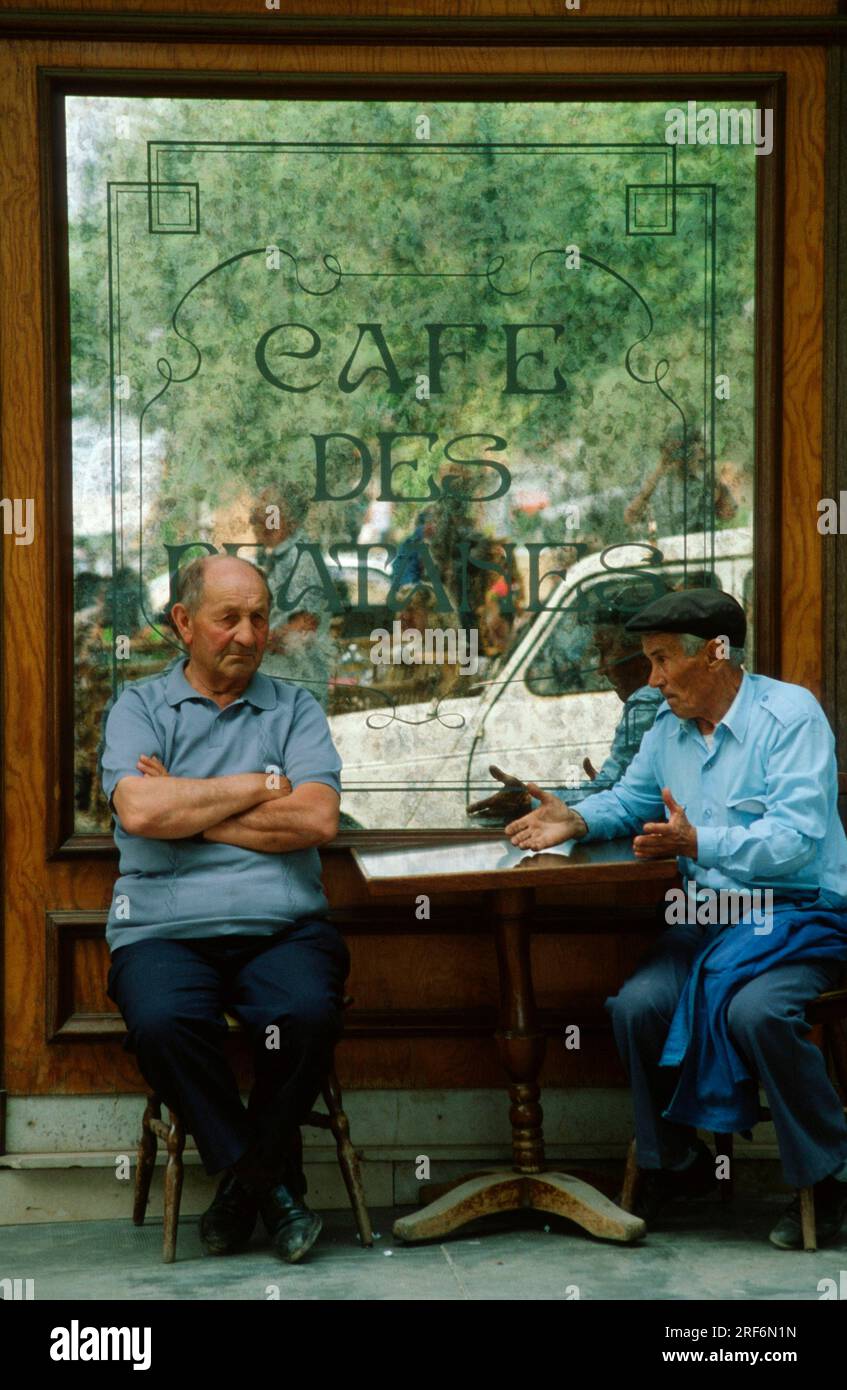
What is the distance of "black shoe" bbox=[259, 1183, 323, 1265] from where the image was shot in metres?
3.91

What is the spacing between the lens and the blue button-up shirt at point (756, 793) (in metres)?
3.94

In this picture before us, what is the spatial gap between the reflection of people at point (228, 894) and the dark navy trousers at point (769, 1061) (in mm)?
780

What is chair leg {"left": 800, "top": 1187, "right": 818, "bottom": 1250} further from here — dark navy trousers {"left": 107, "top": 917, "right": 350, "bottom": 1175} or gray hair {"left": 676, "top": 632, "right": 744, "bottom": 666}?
gray hair {"left": 676, "top": 632, "right": 744, "bottom": 666}

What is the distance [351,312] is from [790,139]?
1366 millimetres

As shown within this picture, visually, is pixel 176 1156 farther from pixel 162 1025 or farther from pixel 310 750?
pixel 310 750

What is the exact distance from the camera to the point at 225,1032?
3965 millimetres

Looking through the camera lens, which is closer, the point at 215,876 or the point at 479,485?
the point at 215,876

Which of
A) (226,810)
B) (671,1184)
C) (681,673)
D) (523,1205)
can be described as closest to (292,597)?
(226,810)

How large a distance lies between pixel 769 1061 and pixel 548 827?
0.83m

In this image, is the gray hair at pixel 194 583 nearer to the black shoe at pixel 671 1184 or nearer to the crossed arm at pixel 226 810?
the crossed arm at pixel 226 810

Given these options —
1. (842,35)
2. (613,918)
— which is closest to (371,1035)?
(613,918)

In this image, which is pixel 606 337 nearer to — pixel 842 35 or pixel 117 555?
pixel 842 35

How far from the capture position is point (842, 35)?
4.59 meters

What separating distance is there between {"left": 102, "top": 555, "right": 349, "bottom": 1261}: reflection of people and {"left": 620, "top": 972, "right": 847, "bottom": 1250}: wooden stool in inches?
32.7
